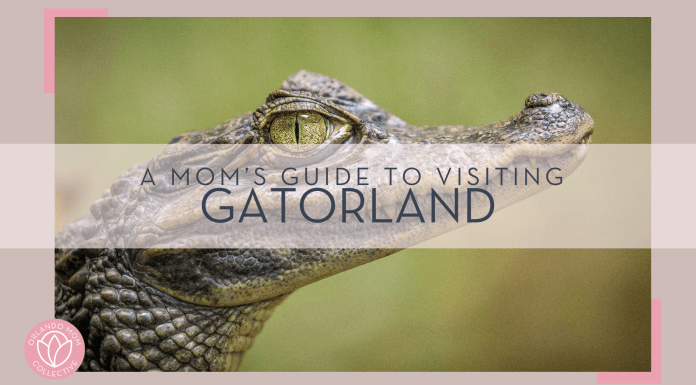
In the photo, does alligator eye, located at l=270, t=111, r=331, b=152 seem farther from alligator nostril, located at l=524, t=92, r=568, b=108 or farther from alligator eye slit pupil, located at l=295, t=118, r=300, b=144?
alligator nostril, located at l=524, t=92, r=568, b=108

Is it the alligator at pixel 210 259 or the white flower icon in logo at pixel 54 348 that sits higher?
the alligator at pixel 210 259

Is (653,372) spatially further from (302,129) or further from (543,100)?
(302,129)

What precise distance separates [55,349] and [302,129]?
1.19 metres

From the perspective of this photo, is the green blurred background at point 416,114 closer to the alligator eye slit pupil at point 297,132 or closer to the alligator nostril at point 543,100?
the alligator nostril at point 543,100

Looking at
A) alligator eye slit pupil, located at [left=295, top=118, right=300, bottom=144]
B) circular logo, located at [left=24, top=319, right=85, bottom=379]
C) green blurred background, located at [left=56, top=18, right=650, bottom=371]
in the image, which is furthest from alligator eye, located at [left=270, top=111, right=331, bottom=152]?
green blurred background, located at [left=56, top=18, right=650, bottom=371]

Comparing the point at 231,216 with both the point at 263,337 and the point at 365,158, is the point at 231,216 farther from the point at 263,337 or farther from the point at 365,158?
the point at 263,337

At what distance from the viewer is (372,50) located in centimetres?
257

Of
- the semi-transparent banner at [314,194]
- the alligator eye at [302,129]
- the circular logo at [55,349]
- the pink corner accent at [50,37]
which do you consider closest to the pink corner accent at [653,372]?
the semi-transparent banner at [314,194]

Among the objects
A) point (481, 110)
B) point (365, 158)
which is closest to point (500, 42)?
point (481, 110)

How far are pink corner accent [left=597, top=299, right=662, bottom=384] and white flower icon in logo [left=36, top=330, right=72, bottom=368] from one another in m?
1.95

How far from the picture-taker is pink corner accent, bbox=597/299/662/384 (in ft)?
4.96

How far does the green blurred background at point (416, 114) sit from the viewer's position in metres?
2.20

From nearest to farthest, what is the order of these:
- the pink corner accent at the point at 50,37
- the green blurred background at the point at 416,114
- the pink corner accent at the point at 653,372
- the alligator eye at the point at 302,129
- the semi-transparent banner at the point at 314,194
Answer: the semi-transparent banner at the point at 314,194
the alligator eye at the point at 302,129
the pink corner accent at the point at 653,372
the pink corner accent at the point at 50,37
the green blurred background at the point at 416,114

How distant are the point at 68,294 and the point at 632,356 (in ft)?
8.52
